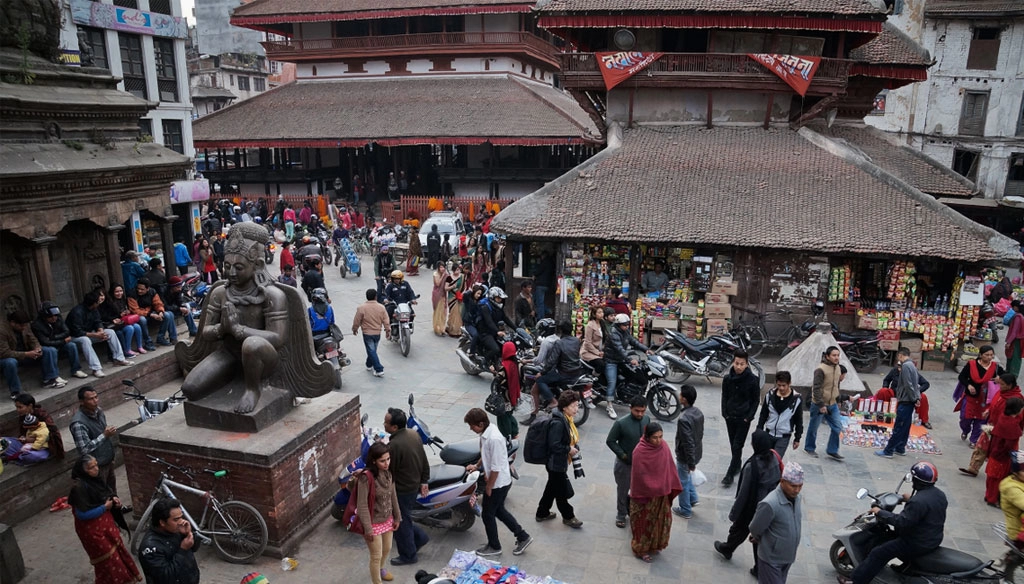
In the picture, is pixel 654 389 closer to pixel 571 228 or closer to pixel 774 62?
pixel 571 228

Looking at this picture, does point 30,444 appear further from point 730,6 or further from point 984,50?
point 984,50

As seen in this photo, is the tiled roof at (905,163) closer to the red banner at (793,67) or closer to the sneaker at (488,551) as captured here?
the red banner at (793,67)

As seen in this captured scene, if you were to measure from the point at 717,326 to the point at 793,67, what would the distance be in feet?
23.3

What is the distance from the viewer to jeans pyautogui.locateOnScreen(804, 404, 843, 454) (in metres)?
9.69

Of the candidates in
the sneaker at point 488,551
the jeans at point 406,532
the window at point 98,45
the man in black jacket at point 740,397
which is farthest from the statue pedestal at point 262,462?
the window at point 98,45

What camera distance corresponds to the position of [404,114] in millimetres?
31078

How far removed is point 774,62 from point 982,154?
65.0 ft

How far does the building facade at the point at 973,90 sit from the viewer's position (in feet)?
94.7

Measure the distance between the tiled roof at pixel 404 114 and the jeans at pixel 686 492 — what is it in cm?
2024

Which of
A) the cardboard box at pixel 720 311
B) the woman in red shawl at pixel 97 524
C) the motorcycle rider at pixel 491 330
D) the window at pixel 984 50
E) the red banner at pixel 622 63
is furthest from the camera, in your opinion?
the window at pixel 984 50

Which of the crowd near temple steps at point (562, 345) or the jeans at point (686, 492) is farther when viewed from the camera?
the jeans at point (686, 492)

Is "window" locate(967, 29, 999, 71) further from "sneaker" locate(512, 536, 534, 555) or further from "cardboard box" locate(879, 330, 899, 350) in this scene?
"sneaker" locate(512, 536, 534, 555)

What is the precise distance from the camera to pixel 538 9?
1775cm

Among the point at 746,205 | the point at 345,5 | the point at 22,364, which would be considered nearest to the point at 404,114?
the point at 345,5
